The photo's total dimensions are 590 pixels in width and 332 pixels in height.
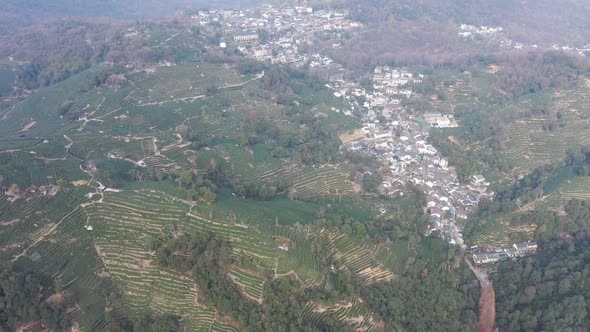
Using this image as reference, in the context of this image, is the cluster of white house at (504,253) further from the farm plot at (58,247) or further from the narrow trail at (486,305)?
the farm plot at (58,247)

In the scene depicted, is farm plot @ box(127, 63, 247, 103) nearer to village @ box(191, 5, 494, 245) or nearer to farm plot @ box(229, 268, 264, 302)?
village @ box(191, 5, 494, 245)

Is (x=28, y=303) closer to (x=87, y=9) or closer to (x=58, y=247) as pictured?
(x=58, y=247)

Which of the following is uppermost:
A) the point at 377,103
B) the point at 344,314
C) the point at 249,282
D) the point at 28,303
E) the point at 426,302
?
the point at 28,303

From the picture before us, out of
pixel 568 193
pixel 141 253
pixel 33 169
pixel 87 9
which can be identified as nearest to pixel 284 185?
pixel 141 253

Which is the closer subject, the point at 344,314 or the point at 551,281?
the point at 344,314

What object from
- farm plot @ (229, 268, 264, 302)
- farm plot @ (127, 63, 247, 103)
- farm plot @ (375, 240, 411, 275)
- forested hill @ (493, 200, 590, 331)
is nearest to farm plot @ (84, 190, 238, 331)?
farm plot @ (229, 268, 264, 302)

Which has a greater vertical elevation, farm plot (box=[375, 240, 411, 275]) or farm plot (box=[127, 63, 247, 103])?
farm plot (box=[127, 63, 247, 103])
